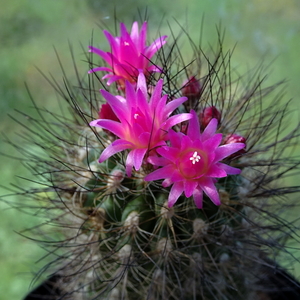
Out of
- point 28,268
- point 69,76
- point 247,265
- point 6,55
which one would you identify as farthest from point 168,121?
point 6,55

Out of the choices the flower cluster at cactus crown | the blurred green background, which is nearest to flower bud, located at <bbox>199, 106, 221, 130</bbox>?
the flower cluster at cactus crown

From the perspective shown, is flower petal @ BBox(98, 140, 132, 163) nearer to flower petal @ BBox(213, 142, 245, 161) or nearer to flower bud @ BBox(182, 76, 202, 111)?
flower petal @ BBox(213, 142, 245, 161)

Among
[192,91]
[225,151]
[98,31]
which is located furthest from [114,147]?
[98,31]

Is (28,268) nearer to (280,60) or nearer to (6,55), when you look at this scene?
(6,55)

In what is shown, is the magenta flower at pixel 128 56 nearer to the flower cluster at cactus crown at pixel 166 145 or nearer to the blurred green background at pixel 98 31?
the flower cluster at cactus crown at pixel 166 145

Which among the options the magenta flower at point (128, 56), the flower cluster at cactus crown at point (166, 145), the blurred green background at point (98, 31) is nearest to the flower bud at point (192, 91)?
the magenta flower at point (128, 56)

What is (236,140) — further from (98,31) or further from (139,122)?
(98,31)
